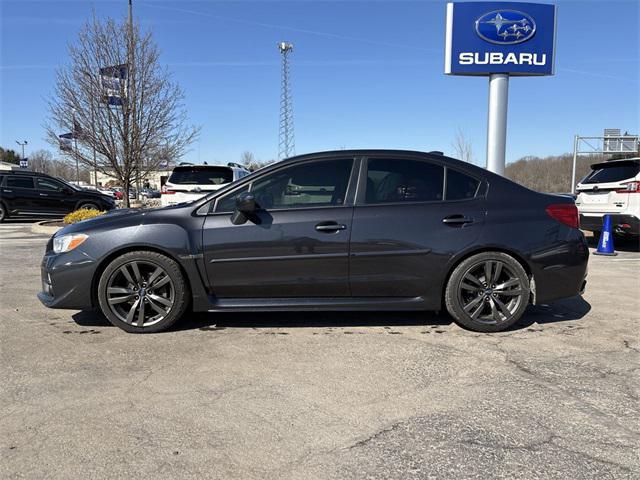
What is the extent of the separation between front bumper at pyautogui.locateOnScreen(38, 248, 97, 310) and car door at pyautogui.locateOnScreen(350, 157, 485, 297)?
7.71 feet

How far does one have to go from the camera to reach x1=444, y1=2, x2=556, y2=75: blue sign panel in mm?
13344

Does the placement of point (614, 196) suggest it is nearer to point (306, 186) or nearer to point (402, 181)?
point (402, 181)

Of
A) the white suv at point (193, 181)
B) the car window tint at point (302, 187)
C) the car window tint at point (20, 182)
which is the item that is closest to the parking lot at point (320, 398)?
the car window tint at point (302, 187)

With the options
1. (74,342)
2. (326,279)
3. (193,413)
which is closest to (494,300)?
(326,279)

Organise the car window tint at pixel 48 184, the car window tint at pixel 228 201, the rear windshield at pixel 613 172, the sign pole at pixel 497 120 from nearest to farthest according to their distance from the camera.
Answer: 1. the car window tint at pixel 228 201
2. the rear windshield at pixel 613 172
3. the sign pole at pixel 497 120
4. the car window tint at pixel 48 184

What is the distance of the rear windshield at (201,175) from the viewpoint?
11.2 m

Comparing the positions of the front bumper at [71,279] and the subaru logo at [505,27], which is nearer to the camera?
the front bumper at [71,279]

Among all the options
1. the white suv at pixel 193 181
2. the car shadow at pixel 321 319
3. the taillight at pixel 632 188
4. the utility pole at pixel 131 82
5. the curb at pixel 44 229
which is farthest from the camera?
the utility pole at pixel 131 82

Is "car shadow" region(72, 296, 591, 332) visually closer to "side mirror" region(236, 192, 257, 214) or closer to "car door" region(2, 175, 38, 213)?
"side mirror" region(236, 192, 257, 214)

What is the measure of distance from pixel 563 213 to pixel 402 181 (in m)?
1.54

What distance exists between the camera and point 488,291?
179 inches

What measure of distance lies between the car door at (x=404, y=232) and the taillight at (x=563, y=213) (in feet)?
2.20

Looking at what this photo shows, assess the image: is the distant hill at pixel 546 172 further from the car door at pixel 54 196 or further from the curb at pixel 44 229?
the curb at pixel 44 229

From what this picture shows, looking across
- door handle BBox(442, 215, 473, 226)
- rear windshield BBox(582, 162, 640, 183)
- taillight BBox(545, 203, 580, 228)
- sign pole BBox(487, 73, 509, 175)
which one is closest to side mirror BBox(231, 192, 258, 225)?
door handle BBox(442, 215, 473, 226)
